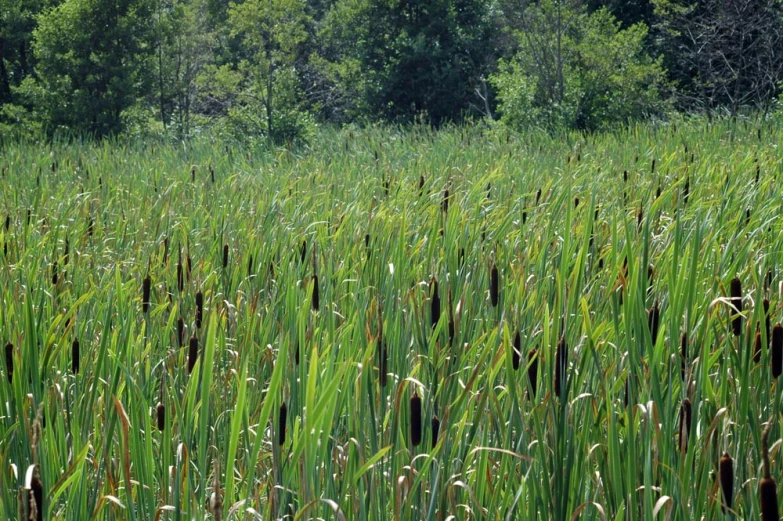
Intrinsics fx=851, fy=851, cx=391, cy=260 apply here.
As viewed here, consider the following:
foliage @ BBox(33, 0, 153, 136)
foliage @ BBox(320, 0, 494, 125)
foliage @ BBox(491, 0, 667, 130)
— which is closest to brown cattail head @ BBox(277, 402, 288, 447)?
foliage @ BBox(491, 0, 667, 130)

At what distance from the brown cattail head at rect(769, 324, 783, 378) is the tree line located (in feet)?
37.9

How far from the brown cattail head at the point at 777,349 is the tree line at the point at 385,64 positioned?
37.9ft

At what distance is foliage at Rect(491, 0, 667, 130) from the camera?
13867mm

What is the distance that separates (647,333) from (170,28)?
1481cm

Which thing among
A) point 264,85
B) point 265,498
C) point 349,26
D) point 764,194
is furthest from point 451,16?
point 265,498

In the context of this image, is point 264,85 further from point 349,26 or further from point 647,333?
point 647,333

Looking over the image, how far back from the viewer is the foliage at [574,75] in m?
13.9

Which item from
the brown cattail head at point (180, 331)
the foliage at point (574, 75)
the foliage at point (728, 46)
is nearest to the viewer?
the brown cattail head at point (180, 331)

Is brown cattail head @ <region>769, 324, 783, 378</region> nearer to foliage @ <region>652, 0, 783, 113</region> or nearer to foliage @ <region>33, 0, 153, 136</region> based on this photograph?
foliage @ <region>33, 0, 153, 136</region>

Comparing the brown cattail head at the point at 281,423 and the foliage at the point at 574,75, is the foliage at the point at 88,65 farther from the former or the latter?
the brown cattail head at the point at 281,423

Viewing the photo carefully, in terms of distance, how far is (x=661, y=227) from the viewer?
4023 millimetres

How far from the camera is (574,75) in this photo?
14297 mm

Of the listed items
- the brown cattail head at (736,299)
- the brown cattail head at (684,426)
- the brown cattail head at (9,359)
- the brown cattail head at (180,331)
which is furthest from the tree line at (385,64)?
the brown cattail head at (684,426)

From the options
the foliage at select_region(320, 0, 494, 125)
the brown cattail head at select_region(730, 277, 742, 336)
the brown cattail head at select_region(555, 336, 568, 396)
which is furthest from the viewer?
the foliage at select_region(320, 0, 494, 125)
